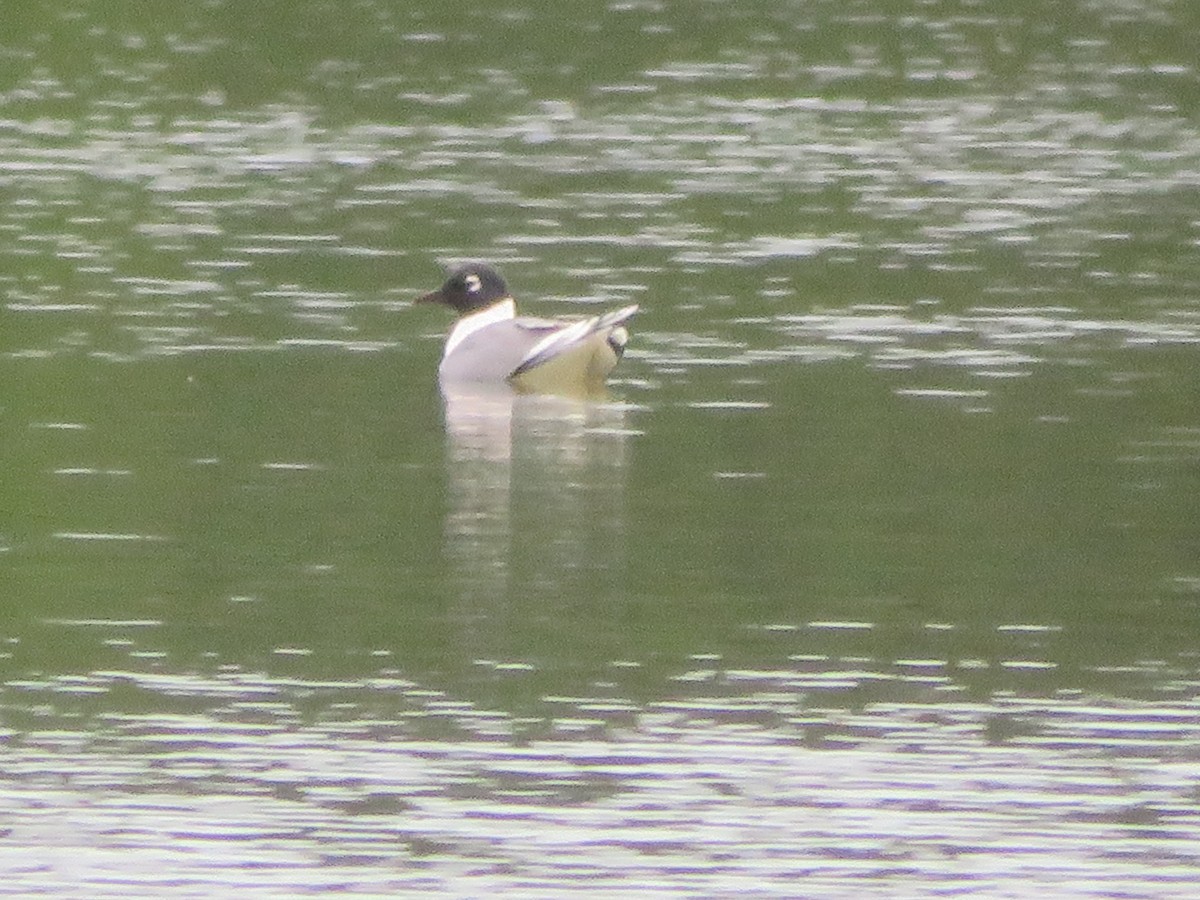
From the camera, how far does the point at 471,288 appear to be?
1886 cm

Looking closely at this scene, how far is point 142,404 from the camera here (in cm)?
1614

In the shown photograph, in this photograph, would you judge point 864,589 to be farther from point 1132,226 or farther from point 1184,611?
point 1132,226

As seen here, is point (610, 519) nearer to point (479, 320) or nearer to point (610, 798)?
point (610, 798)

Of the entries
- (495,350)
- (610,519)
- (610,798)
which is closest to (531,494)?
(610,519)

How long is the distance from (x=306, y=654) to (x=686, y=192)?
1451 cm

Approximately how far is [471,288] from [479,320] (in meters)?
0.34

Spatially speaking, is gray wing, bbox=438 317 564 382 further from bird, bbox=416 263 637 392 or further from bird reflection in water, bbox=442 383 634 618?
bird reflection in water, bbox=442 383 634 618

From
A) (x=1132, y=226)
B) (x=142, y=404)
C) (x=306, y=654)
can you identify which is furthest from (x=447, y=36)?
(x=306, y=654)

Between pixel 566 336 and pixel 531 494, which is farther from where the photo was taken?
pixel 566 336

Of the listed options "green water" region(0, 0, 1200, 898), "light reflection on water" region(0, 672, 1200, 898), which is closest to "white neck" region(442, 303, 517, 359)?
"green water" region(0, 0, 1200, 898)

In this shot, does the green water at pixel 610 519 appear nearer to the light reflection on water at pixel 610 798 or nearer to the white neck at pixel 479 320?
the light reflection on water at pixel 610 798

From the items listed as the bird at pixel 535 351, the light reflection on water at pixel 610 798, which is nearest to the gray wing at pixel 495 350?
the bird at pixel 535 351

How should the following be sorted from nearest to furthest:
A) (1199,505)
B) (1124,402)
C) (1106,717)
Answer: (1106,717) < (1199,505) < (1124,402)

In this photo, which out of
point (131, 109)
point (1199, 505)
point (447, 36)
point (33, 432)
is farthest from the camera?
point (447, 36)
